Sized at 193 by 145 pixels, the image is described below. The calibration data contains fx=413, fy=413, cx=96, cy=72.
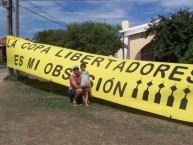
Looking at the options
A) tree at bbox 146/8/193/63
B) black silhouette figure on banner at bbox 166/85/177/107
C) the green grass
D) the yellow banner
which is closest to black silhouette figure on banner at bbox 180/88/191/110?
the yellow banner

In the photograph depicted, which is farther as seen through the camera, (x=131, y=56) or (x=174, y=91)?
(x=131, y=56)

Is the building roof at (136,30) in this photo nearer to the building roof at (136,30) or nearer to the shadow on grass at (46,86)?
the building roof at (136,30)

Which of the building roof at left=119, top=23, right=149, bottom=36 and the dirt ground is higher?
the building roof at left=119, top=23, right=149, bottom=36

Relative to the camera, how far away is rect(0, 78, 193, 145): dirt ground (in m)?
7.67

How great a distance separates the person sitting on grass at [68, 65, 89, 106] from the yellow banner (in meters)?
0.50

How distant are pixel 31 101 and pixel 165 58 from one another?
10.3 m

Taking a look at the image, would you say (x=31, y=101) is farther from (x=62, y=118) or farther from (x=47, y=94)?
(x=62, y=118)

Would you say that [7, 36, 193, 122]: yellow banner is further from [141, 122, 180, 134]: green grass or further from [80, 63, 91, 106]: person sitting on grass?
[141, 122, 180, 134]: green grass

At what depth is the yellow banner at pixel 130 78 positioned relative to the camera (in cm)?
947

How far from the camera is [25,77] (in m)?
15.4

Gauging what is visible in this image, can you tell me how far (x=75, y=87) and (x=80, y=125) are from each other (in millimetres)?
2263

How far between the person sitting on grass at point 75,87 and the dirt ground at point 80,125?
10.4 inches

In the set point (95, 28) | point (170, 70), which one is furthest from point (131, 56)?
point (170, 70)

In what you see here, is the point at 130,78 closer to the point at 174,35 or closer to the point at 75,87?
the point at 75,87
